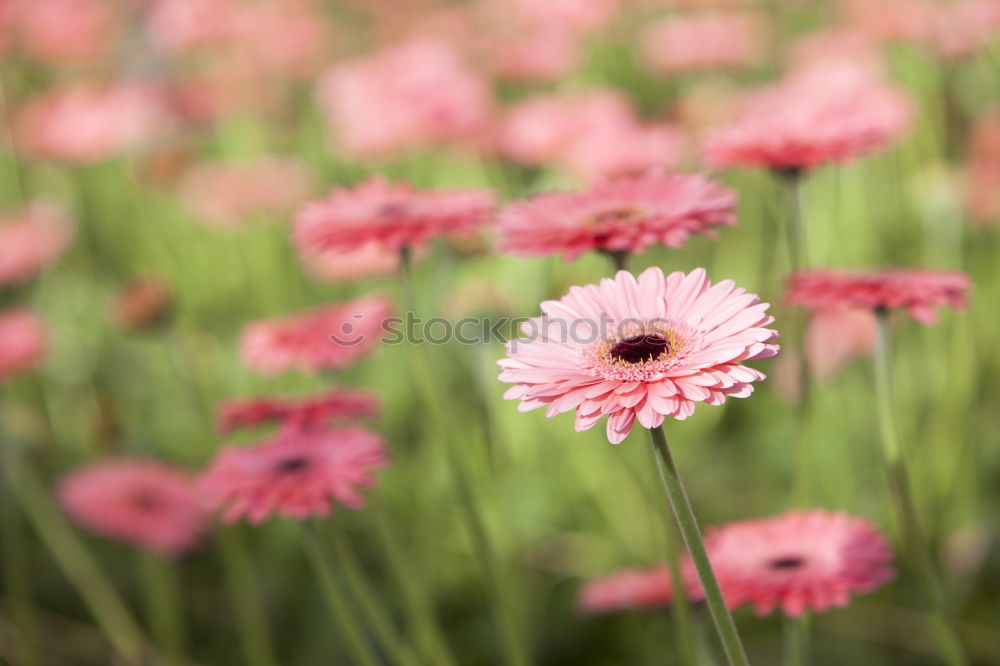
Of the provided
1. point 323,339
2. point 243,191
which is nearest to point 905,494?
point 323,339

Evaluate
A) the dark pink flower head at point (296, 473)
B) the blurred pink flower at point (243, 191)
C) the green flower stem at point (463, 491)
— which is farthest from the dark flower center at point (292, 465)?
the blurred pink flower at point (243, 191)

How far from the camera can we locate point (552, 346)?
59 centimetres

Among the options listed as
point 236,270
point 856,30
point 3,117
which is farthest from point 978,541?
point 3,117

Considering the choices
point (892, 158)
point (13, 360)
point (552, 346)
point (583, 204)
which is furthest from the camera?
point (892, 158)

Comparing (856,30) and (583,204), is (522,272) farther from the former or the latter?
(583,204)

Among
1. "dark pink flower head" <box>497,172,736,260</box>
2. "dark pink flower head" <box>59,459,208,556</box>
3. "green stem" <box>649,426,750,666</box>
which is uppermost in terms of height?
"dark pink flower head" <box>497,172,736,260</box>

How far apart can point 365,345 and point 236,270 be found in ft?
4.97

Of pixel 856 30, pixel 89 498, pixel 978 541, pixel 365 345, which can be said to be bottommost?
pixel 978 541

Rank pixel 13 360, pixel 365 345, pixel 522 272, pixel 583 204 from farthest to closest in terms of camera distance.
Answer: pixel 522 272 < pixel 13 360 < pixel 365 345 < pixel 583 204

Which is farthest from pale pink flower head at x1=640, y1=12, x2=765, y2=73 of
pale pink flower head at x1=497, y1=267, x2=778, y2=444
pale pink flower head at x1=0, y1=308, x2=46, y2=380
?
pale pink flower head at x1=497, y1=267, x2=778, y2=444

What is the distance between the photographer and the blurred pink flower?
219 centimetres

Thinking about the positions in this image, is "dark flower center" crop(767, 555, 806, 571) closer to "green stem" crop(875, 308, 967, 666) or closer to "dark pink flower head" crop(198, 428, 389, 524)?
"green stem" crop(875, 308, 967, 666)

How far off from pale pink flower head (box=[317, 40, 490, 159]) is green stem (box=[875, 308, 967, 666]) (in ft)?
3.69

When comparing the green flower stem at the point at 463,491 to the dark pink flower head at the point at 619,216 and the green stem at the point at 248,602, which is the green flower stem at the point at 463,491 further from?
the green stem at the point at 248,602
